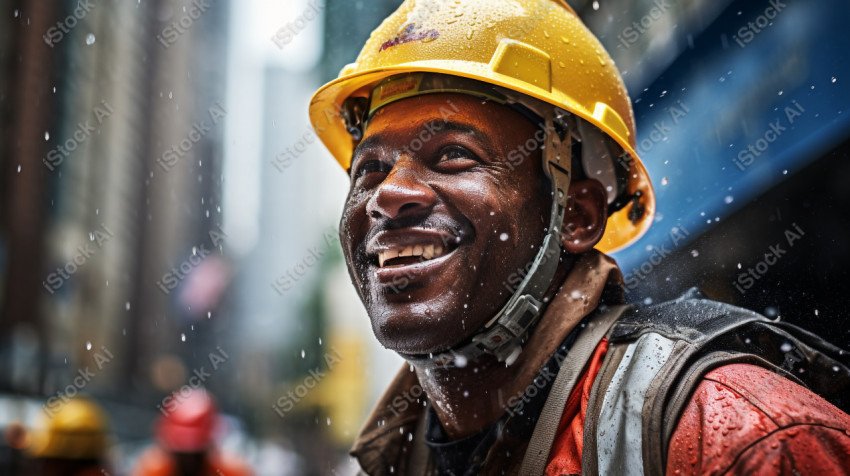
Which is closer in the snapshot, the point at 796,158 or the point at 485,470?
the point at 485,470

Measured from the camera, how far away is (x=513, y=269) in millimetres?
2680

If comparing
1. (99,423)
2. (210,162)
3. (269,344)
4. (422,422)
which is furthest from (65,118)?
(269,344)

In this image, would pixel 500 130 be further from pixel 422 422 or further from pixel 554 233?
pixel 422 422

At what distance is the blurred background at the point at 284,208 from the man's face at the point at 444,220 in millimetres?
1132

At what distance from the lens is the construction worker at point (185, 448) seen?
22.1 feet

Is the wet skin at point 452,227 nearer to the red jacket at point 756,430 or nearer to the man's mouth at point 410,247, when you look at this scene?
the man's mouth at point 410,247

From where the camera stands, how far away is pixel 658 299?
11.7 feet

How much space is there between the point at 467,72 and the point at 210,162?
56.0 meters

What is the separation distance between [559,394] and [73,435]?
562cm

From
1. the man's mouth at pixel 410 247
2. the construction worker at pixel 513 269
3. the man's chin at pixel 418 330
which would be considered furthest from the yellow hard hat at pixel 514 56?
the man's chin at pixel 418 330

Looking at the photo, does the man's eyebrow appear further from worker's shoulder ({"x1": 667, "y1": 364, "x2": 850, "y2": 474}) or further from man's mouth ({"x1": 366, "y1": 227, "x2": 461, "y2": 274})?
worker's shoulder ({"x1": 667, "y1": 364, "x2": 850, "y2": 474})

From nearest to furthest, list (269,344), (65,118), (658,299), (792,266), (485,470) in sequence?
(485,470) < (792,266) < (658,299) < (65,118) < (269,344)

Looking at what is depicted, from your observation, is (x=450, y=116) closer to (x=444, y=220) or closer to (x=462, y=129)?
(x=462, y=129)

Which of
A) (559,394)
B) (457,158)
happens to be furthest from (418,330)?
(457,158)
